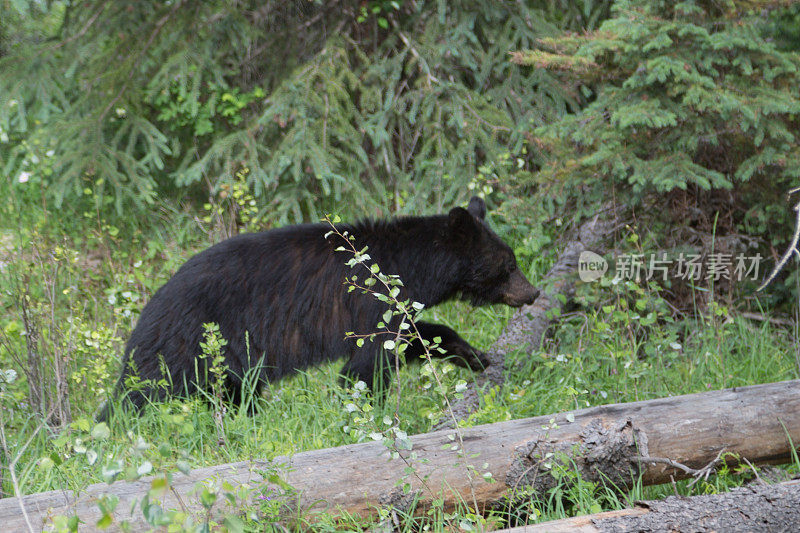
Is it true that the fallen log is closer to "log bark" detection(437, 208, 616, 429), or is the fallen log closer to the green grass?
the green grass

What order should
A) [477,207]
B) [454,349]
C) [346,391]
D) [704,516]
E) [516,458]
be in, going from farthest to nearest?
[477,207] < [454,349] < [346,391] < [516,458] < [704,516]

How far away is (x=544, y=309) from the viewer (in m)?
5.48

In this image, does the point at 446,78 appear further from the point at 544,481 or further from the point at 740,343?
the point at 544,481

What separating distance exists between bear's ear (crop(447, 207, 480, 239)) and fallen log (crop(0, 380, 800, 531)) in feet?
5.35

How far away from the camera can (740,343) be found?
16.3 feet

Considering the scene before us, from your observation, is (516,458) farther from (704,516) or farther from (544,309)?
(544,309)

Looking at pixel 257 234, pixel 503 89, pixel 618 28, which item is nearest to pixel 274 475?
pixel 257 234

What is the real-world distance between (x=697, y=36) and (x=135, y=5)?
4464 mm

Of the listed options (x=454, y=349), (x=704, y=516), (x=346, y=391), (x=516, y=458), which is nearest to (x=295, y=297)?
(x=346, y=391)

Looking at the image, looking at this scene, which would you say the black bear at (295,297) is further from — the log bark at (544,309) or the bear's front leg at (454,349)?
the log bark at (544,309)

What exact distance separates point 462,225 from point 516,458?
1.92 metres

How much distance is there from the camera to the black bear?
4.32 metres

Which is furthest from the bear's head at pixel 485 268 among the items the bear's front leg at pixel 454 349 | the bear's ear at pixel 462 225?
the bear's front leg at pixel 454 349

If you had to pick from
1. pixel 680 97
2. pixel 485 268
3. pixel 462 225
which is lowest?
pixel 485 268
